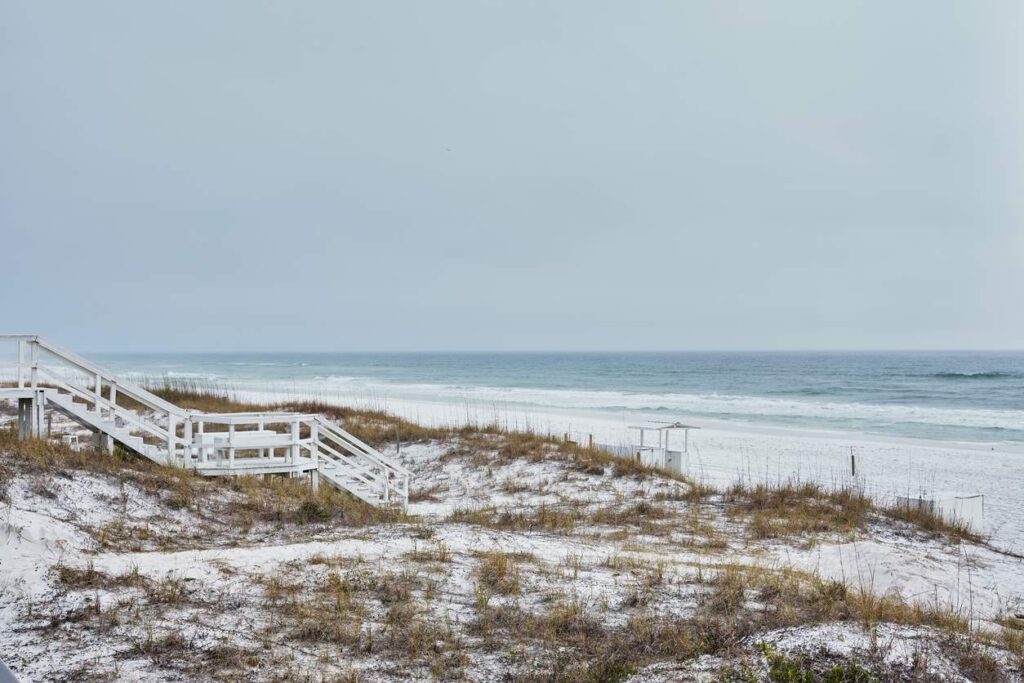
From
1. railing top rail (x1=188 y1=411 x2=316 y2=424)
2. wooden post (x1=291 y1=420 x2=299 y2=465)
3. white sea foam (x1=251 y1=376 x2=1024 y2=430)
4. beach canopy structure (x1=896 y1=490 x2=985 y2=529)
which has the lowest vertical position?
white sea foam (x1=251 y1=376 x2=1024 y2=430)

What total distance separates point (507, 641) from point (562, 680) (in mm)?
1016

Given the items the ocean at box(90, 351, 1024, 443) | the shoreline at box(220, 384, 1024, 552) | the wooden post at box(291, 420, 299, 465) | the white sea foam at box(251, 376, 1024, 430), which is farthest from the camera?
the white sea foam at box(251, 376, 1024, 430)

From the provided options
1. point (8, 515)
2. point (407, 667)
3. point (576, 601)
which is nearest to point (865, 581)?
point (576, 601)

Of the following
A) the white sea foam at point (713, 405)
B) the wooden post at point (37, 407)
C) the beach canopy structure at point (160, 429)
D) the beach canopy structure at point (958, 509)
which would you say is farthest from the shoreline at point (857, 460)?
the wooden post at point (37, 407)

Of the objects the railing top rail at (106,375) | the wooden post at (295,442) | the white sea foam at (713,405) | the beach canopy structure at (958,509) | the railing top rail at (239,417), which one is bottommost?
the white sea foam at (713,405)

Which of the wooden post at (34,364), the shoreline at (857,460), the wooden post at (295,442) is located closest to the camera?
the wooden post at (34,364)

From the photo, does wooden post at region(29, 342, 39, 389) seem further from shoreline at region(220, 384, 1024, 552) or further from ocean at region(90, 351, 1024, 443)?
ocean at region(90, 351, 1024, 443)

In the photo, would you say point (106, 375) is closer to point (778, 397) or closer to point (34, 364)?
point (34, 364)

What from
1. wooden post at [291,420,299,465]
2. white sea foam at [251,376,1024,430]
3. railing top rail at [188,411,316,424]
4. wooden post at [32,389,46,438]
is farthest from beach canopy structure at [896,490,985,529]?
white sea foam at [251,376,1024,430]

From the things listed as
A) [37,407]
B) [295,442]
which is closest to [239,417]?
[295,442]

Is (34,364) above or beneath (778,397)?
above

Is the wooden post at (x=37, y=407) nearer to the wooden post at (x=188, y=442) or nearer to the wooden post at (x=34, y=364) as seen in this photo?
the wooden post at (x=34, y=364)

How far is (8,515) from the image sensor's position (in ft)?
29.3

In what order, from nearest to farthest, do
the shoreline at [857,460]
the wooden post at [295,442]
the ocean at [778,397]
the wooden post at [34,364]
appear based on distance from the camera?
1. the wooden post at [34,364]
2. the wooden post at [295,442]
3. the shoreline at [857,460]
4. the ocean at [778,397]
